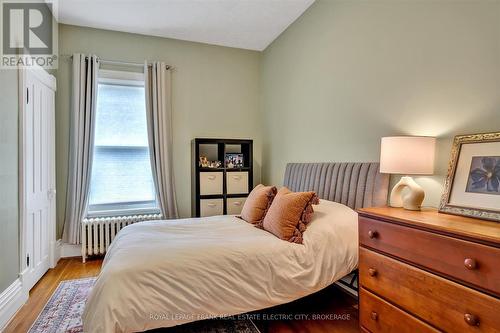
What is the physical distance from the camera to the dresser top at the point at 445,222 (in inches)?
45.2

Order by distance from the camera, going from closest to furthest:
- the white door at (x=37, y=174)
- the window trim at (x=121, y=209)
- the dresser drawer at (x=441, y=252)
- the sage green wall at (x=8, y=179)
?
the dresser drawer at (x=441, y=252), the sage green wall at (x=8, y=179), the white door at (x=37, y=174), the window trim at (x=121, y=209)

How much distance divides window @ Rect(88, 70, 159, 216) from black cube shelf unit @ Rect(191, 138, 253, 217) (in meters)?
0.66

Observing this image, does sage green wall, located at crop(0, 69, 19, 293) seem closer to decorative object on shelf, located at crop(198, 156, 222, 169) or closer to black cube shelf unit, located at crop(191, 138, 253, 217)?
black cube shelf unit, located at crop(191, 138, 253, 217)

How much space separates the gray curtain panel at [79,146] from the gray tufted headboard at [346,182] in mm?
2637

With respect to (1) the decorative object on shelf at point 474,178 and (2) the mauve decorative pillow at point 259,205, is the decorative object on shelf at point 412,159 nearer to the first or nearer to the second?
(1) the decorative object on shelf at point 474,178

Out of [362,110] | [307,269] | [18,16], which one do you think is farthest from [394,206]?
[18,16]

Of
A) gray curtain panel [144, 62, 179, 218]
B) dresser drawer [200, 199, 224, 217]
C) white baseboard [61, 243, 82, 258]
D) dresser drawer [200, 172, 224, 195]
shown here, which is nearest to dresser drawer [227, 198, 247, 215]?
dresser drawer [200, 199, 224, 217]

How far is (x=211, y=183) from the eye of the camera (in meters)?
3.83

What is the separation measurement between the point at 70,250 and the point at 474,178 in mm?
4263

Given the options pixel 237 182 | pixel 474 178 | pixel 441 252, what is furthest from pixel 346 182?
pixel 237 182

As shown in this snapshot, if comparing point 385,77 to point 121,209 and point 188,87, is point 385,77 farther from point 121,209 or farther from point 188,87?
point 121,209

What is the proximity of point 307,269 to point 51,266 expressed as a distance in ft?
10.1

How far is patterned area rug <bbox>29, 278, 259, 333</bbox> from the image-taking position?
204 cm

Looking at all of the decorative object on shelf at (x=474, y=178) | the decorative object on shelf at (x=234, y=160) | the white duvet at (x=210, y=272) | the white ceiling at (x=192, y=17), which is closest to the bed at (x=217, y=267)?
the white duvet at (x=210, y=272)
